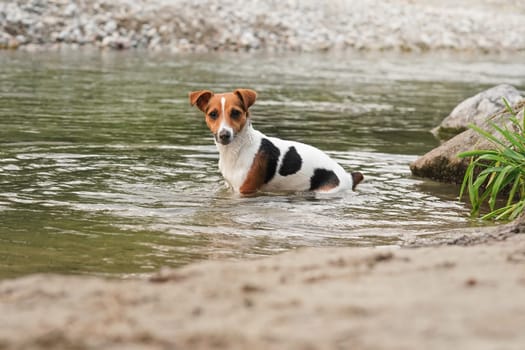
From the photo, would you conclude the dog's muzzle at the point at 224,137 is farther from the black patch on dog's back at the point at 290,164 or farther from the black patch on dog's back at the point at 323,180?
the black patch on dog's back at the point at 323,180

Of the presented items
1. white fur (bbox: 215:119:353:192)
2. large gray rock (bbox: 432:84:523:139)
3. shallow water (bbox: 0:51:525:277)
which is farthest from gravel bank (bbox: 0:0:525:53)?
white fur (bbox: 215:119:353:192)

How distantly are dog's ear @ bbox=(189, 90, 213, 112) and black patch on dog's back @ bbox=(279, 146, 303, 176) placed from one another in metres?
0.97

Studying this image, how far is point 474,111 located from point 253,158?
22.5ft

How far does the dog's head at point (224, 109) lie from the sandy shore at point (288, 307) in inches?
172

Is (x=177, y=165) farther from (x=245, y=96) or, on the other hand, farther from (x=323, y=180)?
(x=245, y=96)

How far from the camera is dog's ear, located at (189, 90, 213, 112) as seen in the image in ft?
28.2

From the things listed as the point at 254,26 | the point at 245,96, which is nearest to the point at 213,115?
the point at 245,96

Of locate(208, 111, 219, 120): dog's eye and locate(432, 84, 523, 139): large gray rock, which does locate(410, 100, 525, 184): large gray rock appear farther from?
locate(432, 84, 523, 139): large gray rock

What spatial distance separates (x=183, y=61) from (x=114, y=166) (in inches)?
604

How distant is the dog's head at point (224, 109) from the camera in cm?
859

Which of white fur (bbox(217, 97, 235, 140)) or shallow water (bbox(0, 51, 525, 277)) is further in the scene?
white fur (bbox(217, 97, 235, 140))

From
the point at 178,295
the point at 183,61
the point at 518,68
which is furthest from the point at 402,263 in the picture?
the point at 518,68

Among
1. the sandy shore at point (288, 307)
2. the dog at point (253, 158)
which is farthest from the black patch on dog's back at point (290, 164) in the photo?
the sandy shore at point (288, 307)

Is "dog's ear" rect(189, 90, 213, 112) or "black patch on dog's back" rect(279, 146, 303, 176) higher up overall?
"dog's ear" rect(189, 90, 213, 112)
